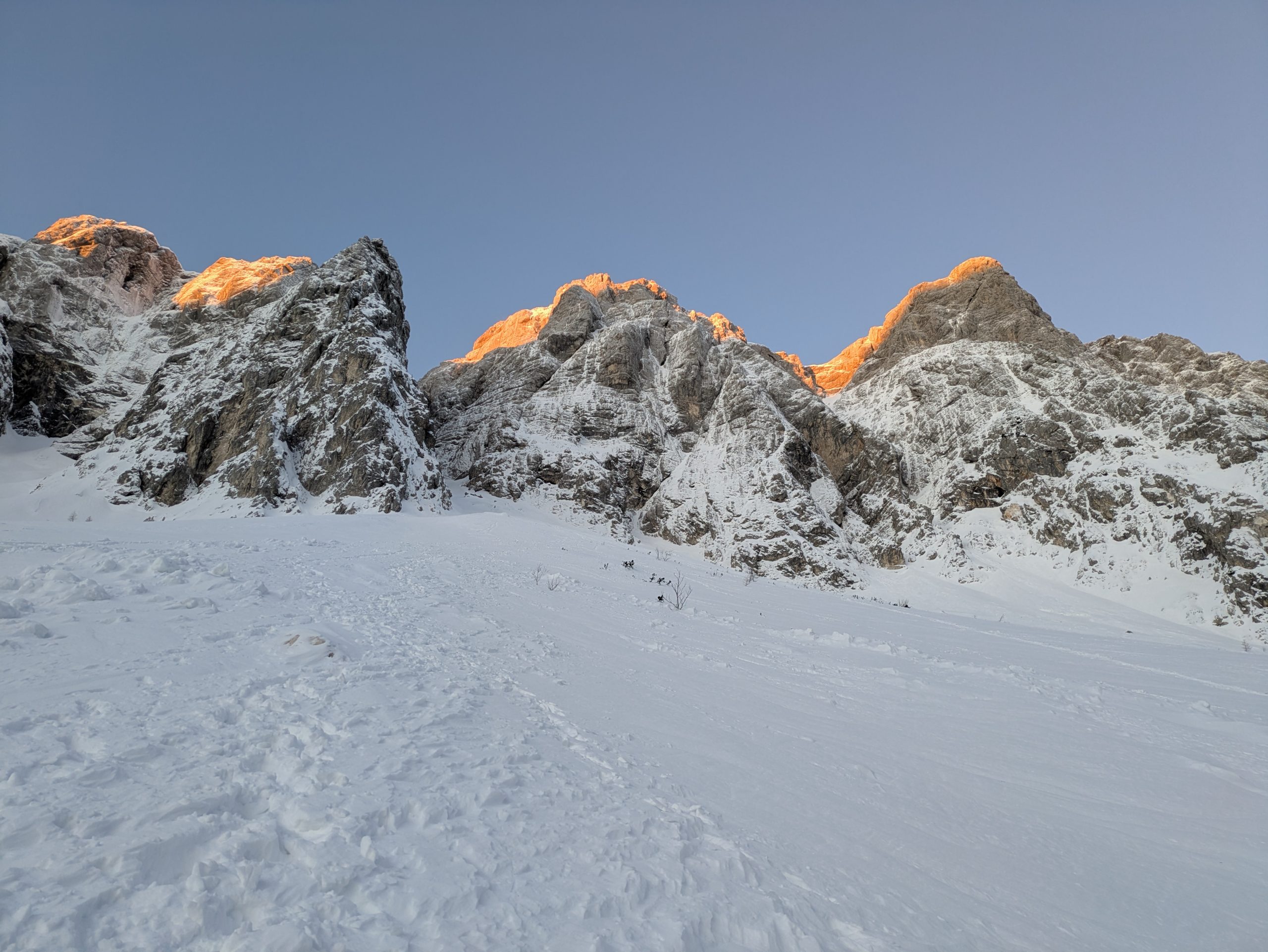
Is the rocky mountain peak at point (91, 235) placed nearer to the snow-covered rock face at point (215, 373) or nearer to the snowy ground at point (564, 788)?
the snow-covered rock face at point (215, 373)

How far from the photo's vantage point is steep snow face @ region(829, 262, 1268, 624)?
28672 millimetres

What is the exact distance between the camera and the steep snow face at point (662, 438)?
3728cm

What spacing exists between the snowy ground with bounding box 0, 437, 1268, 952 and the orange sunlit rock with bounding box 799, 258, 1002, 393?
213ft

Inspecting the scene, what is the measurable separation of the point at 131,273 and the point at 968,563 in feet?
256

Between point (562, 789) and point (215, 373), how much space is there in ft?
153

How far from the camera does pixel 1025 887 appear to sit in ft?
7.94

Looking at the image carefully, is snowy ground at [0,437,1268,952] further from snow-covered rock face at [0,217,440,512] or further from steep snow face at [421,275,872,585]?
steep snow face at [421,275,872,585]

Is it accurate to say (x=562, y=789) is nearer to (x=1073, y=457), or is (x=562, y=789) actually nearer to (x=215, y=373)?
(x=1073, y=457)

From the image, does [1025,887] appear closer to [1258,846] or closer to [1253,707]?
[1258,846]

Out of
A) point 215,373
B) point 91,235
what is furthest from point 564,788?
point 91,235

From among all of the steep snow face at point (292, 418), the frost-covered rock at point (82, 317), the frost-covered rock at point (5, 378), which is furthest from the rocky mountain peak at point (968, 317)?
the frost-covered rock at point (5, 378)

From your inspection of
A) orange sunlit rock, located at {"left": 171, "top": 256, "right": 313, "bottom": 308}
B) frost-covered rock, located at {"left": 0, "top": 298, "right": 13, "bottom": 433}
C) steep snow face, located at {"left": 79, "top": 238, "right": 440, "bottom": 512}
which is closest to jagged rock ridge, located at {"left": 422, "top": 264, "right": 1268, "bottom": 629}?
steep snow face, located at {"left": 79, "top": 238, "right": 440, "bottom": 512}

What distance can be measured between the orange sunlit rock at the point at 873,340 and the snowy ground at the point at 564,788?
213ft

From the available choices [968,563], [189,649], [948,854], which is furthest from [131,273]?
[968,563]
